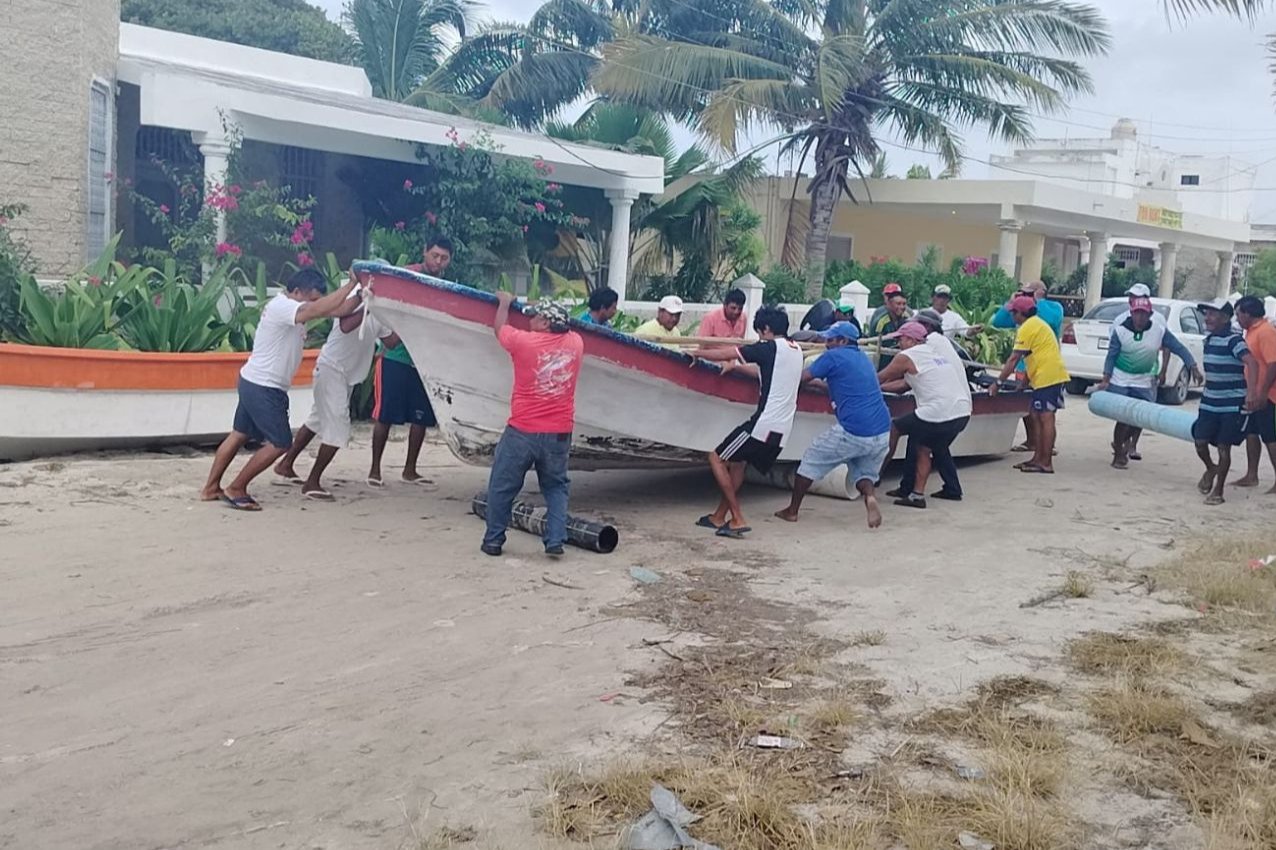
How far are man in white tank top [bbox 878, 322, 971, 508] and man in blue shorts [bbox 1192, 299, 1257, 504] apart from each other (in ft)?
7.24

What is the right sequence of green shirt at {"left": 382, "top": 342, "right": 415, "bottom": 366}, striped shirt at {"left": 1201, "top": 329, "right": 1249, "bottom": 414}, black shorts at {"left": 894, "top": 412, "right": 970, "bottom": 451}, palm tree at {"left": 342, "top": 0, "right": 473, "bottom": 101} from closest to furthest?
green shirt at {"left": 382, "top": 342, "right": 415, "bottom": 366}, black shorts at {"left": 894, "top": 412, "right": 970, "bottom": 451}, striped shirt at {"left": 1201, "top": 329, "right": 1249, "bottom": 414}, palm tree at {"left": 342, "top": 0, "right": 473, "bottom": 101}

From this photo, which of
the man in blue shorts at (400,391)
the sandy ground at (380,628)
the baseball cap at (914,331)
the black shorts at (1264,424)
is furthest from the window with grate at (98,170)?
the black shorts at (1264,424)

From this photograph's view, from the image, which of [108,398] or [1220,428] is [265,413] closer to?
[108,398]

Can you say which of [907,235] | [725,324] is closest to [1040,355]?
[725,324]

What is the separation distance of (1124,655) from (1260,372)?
5.22 m

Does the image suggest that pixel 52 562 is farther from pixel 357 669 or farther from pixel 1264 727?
pixel 1264 727

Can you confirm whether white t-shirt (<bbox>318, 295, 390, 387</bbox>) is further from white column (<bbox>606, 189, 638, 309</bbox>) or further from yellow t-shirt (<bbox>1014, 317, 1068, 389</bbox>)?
white column (<bbox>606, 189, 638, 309</bbox>)

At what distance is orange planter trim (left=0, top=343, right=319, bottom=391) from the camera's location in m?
9.08

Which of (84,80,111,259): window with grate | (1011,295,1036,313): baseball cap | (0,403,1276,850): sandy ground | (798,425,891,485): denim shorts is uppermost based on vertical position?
(84,80,111,259): window with grate

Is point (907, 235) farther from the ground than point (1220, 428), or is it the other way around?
point (907, 235)

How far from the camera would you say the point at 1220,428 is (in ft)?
34.2

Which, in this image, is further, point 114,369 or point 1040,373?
point 1040,373

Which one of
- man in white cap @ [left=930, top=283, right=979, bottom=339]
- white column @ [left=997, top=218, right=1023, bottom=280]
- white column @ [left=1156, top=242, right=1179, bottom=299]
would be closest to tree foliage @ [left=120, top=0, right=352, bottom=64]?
white column @ [left=997, top=218, right=1023, bottom=280]

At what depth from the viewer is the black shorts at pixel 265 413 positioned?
802cm
